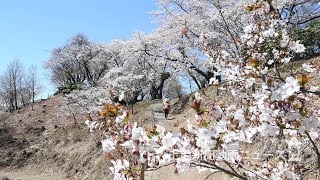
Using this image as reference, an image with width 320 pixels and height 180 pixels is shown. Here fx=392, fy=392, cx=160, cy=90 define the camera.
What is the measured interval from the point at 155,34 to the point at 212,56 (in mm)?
16481

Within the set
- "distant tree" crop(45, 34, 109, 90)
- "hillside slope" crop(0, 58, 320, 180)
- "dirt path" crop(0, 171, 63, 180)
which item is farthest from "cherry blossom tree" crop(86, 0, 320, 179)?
"distant tree" crop(45, 34, 109, 90)

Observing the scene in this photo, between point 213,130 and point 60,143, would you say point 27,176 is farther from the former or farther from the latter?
point 213,130

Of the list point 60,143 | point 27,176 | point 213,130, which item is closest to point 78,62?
point 60,143

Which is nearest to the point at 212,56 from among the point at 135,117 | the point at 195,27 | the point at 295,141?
the point at 295,141

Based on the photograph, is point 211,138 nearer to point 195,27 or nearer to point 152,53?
point 195,27

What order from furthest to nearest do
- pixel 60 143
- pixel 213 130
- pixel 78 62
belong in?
pixel 78 62, pixel 60 143, pixel 213 130

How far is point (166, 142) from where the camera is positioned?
262cm

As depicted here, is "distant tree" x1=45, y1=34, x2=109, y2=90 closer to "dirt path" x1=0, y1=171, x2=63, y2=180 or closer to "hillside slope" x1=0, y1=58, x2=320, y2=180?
"hillside slope" x1=0, y1=58, x2=320, y2=180

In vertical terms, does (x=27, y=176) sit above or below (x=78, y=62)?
below

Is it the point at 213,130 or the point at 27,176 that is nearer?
the point at 213,130

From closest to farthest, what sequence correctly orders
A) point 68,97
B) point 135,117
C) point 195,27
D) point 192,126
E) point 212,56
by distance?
point 192,126 < point 212,56 < point 195,27 < point 135,117 < point 68,97

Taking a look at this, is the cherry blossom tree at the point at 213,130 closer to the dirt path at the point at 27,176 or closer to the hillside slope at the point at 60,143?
the hillside slope at the point at 60,143

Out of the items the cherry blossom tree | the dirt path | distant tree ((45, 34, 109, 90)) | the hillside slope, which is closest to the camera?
the cherry blossom tree

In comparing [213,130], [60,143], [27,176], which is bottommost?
[27,176]
